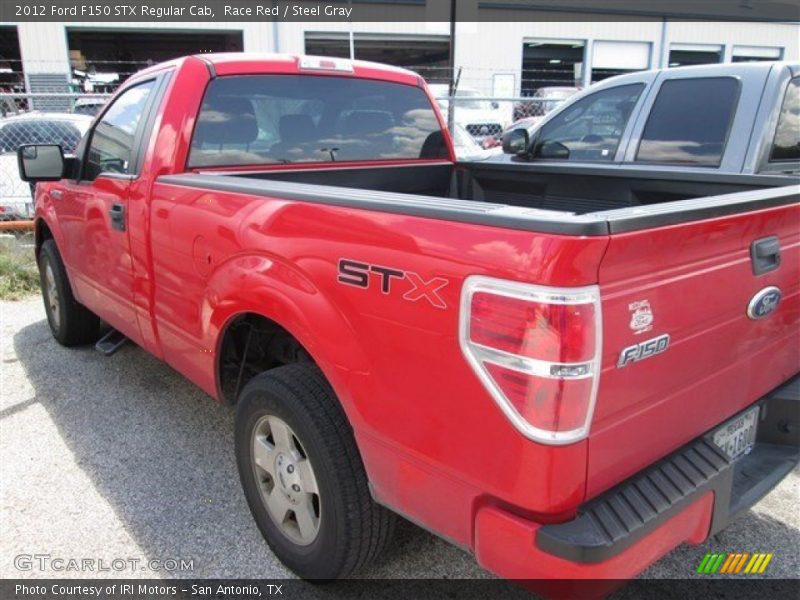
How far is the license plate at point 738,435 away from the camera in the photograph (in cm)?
212

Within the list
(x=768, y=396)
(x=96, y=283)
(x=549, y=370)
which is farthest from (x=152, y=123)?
(x=768, y=396)

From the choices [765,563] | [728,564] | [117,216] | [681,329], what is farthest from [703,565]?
[117,216]

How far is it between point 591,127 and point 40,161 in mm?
4116

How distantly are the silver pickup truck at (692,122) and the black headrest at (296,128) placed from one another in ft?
4.42

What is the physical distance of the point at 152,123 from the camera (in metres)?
3.31

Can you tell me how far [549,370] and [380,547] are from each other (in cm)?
114

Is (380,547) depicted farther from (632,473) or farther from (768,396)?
(768,396)

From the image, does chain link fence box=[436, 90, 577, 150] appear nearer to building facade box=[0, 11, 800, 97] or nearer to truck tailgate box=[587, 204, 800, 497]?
building facade box=[0, 11, 800, 97]

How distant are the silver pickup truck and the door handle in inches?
90.7

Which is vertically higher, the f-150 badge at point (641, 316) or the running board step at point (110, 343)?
the f-150 badge at point (641, 316)

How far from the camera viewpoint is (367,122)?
383 cm

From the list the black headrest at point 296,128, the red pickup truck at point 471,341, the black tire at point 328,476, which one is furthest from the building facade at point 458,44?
the black tire at point 328,476

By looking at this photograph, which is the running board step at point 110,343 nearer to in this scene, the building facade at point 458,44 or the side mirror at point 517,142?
the side mirror at point 517,142

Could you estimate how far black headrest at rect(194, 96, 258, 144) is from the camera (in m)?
3.25
